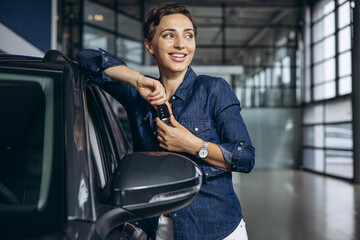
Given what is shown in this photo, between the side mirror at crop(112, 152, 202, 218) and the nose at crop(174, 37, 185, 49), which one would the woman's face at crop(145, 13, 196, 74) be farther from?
the side mirror at crop(112, 152, 202, 218)

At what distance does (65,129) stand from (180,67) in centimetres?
49

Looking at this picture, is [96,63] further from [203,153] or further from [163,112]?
[203,153]

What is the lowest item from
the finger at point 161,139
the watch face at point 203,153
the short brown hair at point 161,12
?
the watch face at point 203,153

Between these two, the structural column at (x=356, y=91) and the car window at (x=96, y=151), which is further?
the structural column at (x=356, y=91)

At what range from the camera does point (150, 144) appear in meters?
1.21

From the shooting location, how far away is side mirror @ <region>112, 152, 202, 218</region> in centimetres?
78

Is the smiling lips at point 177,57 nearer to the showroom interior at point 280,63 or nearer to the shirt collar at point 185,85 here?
the shirt collar at point 185,85

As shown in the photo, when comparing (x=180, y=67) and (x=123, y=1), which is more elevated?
(x=123, y=1)

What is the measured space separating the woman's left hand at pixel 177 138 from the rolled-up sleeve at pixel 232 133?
0.10m

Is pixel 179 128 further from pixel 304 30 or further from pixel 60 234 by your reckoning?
pixel 304 30

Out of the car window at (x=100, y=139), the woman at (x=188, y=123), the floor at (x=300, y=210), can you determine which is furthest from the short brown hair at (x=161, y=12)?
the floor at (x=300, y=210)

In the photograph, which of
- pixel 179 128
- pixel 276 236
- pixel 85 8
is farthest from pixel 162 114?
pixel 85 8

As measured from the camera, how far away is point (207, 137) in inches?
45.3

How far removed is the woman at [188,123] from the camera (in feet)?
3.58
